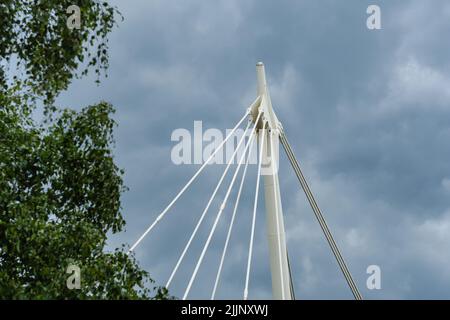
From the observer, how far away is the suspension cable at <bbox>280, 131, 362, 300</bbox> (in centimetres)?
1091

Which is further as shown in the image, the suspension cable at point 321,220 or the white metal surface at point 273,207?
the suspension cable at point 321,220

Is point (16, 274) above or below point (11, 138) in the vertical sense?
below

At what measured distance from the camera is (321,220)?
11.1 metres

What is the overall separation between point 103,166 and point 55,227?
1.28 m

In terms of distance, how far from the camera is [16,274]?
1057cm

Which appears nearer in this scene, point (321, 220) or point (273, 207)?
point (273, 207)

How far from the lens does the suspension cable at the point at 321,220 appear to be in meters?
10.9

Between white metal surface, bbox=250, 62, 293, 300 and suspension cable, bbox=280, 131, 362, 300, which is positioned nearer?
white metal surface, bbox=250, 62, 293, 300

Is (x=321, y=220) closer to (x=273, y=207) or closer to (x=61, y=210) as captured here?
(x=273, y=207)
